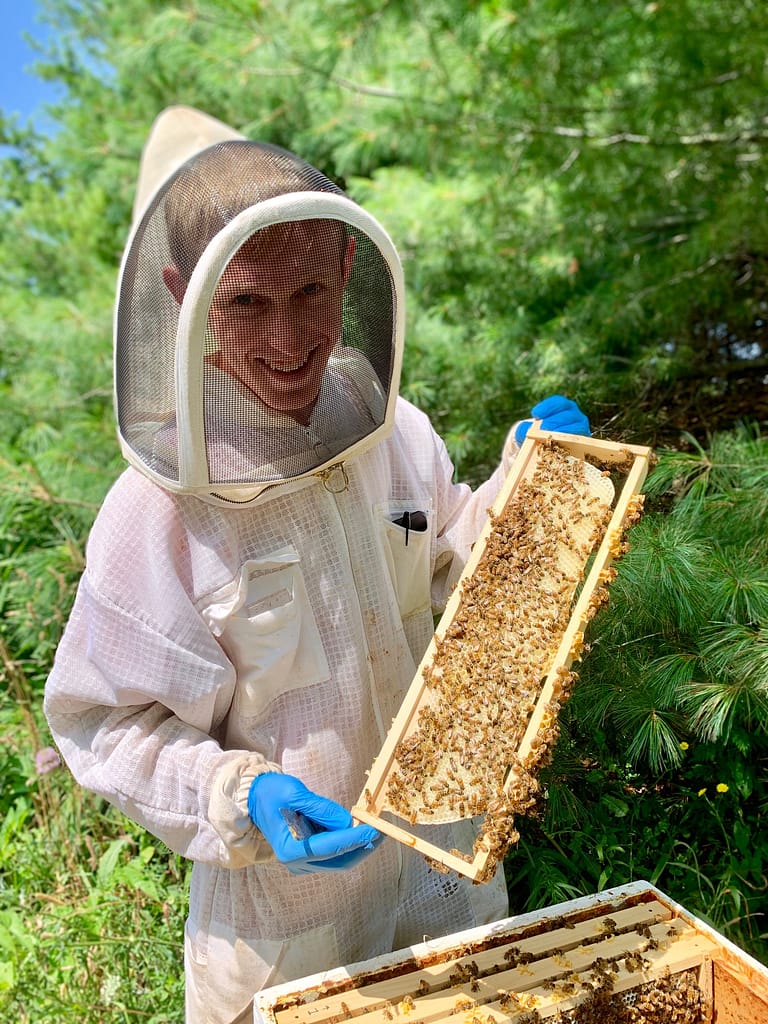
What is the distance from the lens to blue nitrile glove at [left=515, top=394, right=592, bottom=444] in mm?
2043

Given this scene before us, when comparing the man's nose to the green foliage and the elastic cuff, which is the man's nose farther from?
the green foliage

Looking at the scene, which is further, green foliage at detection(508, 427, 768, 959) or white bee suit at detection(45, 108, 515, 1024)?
green foliage at detection(508, 427, 768, 959)

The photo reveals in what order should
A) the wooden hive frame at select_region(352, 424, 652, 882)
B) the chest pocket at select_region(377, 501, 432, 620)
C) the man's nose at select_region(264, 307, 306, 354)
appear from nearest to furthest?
the wooden hive frame at select_region(352, 424, 652, 882) → the man's nose at select_region(264, 307, 306, 354) → the chest pocket at select_region(377, 501, 432, 620)

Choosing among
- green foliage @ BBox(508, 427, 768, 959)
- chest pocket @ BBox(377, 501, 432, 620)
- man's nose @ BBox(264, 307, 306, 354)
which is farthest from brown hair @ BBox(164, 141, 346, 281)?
green foliage @ BBox(508, 427, 768, 959)

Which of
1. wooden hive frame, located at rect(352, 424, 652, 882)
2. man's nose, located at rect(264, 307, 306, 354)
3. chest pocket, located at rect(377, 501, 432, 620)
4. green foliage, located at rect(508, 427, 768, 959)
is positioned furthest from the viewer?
green foliage, located at rect(508, 427, 768, 959)

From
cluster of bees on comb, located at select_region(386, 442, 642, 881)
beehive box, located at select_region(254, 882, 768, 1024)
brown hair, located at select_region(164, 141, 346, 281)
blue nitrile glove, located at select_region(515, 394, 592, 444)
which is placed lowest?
beehive box, located at select_region(254, 882, 768, 1024)

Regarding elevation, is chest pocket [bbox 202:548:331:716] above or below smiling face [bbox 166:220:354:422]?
below

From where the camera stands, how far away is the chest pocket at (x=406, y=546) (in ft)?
6.64

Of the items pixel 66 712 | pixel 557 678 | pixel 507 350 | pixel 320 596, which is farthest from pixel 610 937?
pixel 507 350

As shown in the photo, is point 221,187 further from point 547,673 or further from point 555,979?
point 555,979

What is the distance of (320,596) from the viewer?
1.91 m

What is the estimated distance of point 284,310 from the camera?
174 cm

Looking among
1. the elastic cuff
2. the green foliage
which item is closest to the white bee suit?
the elastic cuff

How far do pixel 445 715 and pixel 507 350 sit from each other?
2.52 m
